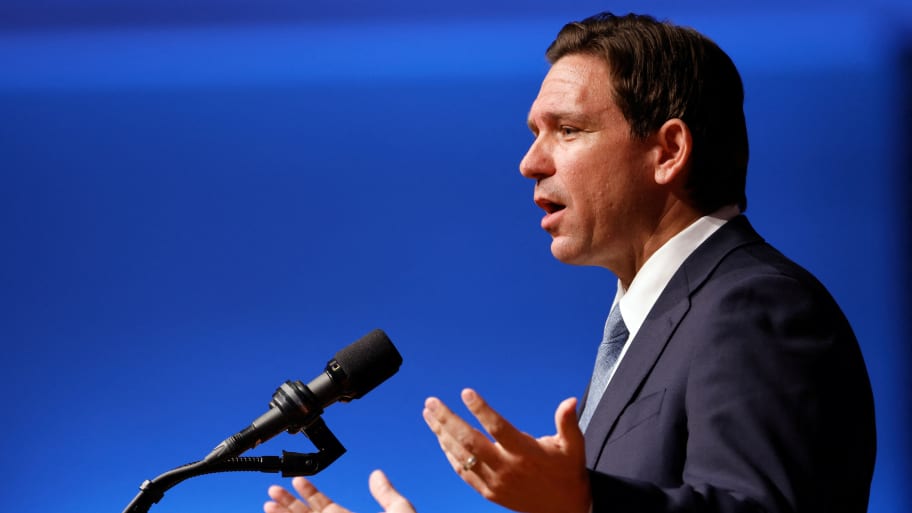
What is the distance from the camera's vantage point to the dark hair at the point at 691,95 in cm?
160

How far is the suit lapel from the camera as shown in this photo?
1.38 m

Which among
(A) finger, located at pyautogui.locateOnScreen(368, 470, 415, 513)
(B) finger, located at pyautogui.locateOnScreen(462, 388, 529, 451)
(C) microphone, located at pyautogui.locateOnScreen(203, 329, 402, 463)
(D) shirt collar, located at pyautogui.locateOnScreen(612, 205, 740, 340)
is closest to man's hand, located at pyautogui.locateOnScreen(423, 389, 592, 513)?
(B) finger, located at pyautogui.locateOnScreen(462, 388, 529, 451)

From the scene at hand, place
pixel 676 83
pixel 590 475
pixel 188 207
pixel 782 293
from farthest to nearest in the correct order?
pixel 188 207, pixel 676 83, pixel 782 293, pixel 590 475

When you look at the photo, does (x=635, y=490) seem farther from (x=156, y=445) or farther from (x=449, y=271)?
(x=156, y=445)

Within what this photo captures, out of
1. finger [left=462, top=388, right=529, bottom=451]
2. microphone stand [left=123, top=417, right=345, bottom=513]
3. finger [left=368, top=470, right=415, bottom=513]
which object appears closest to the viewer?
finger [left=462, top=388, right=529, bottom=451]

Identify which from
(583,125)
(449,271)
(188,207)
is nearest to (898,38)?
(449,271)

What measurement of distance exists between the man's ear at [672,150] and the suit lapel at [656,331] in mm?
116

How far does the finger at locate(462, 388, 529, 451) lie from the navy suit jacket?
0.11 metres

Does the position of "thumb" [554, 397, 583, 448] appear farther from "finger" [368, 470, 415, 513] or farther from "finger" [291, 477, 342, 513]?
"finger" [291, 477, 342, 513]

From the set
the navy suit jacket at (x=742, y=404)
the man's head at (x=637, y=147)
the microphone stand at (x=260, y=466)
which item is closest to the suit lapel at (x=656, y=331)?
the navy suit jacket at (x=742, y=404)

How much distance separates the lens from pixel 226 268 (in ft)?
9.31

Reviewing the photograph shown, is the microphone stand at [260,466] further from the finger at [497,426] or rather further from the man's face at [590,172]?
the man's face at [590,172]

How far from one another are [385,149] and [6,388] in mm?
1201

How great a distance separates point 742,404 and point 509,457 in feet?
1.10
